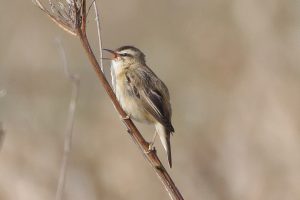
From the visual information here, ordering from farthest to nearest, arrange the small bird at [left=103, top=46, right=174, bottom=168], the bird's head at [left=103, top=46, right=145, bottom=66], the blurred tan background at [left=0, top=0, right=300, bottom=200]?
the blurred tan background at [left=0, top=0, right=300, bottom=200] < the bird's head at [left=103, top=46, right=145, bottom=66] < the small bird at [left=103, top=46, right=174, bottom=168]

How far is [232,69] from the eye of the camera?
11.1m

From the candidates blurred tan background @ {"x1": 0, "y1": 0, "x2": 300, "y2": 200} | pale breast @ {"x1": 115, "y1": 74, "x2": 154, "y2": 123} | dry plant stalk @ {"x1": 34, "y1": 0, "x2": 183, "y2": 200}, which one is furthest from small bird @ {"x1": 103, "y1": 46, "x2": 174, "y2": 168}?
blurred tan background @ {"x1": 0, "y1": 0, "x2": 300, "y2": 200}

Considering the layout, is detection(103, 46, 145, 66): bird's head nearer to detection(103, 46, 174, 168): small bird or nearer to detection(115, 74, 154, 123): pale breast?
detection(103, 46, 174, 168): small bird

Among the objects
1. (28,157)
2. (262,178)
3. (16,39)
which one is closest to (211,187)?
(262,178)

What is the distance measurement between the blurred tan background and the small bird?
2.14m

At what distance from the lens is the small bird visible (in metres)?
4.93

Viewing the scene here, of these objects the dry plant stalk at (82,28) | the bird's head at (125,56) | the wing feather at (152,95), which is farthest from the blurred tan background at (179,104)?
the dry plant stalk at (82,28)

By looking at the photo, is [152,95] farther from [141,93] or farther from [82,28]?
[82,28]

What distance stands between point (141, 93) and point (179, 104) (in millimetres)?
6186

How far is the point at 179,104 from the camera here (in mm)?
11203

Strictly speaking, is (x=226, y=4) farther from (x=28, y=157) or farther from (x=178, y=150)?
(x=28, y=157)

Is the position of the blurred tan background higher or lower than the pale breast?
lower

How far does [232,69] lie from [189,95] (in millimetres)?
737

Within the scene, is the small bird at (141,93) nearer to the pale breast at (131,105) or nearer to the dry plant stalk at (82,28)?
the pale breast at (131,105)
